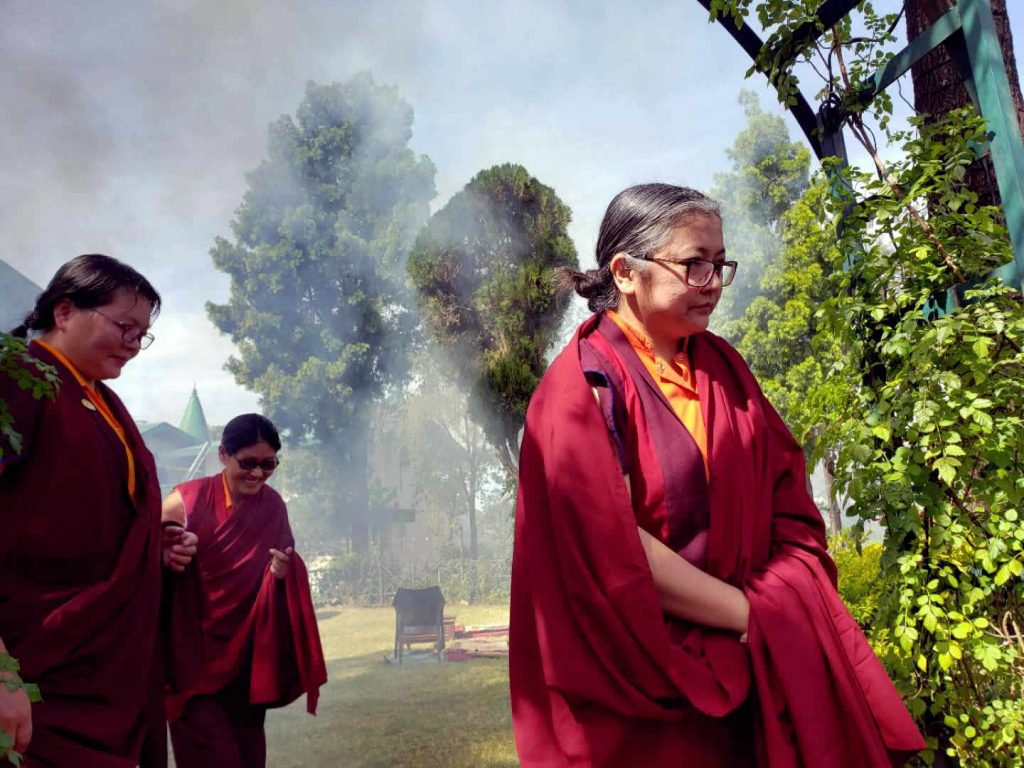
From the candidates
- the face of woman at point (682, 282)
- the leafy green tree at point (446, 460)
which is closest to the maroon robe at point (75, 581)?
the face of woman at point (682, 282)

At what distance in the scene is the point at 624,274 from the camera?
1.54 metres

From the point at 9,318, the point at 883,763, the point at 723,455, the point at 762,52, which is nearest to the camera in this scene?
the point at 883,763

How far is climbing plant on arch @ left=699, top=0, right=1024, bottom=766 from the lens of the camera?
6.72 feet

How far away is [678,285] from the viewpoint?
146 centimetres

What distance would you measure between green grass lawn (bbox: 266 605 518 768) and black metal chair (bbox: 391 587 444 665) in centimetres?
31

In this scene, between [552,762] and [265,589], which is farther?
[265,589]

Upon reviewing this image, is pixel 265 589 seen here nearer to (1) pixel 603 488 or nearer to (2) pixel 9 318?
(1) pixel 603 488

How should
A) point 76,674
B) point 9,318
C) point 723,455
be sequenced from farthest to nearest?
point 9,318
point 76,674
point 723,455

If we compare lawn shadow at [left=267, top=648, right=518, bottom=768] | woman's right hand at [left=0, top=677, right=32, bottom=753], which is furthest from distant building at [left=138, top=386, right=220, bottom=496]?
woman's right hand at [left=0, top=677, right=32, bottom=753]

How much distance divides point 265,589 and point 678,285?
9.05ft

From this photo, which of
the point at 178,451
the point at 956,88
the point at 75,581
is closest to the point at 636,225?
the point at 75,581

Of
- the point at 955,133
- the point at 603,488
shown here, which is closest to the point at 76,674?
the point at 603,488

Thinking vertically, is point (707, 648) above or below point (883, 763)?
above

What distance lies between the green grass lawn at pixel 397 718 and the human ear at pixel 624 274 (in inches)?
184
